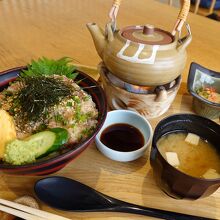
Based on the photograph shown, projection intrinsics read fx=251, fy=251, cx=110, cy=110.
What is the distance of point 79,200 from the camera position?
792mm

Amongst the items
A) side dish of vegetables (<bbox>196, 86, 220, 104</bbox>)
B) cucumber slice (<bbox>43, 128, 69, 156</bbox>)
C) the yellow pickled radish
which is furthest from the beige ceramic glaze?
the yellow pickled radish

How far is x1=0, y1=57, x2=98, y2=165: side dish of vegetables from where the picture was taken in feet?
2.49

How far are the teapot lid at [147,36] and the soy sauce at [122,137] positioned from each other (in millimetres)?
350

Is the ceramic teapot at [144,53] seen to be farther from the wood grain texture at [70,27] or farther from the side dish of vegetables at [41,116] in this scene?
the wood grain texture at [70,27]

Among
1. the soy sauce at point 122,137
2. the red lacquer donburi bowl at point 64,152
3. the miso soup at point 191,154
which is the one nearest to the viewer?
the red lacquer donburi bowl at point 64,152

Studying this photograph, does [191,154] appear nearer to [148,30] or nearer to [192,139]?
[192,139]

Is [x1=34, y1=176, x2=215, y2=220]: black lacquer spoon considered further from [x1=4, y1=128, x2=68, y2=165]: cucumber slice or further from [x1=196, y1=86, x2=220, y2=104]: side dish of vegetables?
[x1=196, y1=86, x2=220, y2=104]: side dish of vegetables

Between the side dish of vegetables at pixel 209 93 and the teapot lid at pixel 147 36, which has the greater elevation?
the teapot lid at pixel 147 36

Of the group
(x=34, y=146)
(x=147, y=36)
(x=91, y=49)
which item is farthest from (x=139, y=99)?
(x=91, y=49)

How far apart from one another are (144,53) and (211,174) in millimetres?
492

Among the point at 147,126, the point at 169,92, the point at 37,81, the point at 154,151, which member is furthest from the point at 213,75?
the point at 37,81

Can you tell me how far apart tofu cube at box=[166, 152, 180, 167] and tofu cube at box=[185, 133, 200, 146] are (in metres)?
0.09

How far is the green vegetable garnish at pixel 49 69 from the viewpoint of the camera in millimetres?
1049

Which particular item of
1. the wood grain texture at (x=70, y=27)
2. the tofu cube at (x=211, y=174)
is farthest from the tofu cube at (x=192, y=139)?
the wood grain texture at (x=70, y=27)
